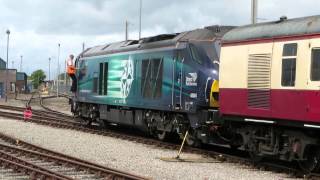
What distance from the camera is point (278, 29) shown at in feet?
42.0

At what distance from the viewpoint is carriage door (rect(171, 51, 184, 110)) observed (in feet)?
56.1

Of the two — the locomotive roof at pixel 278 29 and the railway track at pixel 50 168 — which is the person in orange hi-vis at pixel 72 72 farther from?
the locomotive roof at pixel 278 29

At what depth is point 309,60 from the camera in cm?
1175

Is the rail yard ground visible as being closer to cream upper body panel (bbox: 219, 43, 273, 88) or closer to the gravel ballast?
the gravel ballast

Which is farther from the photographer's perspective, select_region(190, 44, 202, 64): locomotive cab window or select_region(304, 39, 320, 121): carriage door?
select_region(190, 44, 202, 64): locomotive cab window

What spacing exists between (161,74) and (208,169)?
583 centimetres

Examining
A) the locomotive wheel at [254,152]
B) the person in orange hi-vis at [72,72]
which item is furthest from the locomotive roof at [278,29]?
the person in orange hi-vis at [72,72]

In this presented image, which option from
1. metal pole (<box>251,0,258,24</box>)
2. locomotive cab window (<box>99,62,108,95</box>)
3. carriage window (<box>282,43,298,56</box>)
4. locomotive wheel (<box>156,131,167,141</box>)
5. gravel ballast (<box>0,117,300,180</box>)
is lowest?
gravel ballast (<box>0,117,300,180</box>)

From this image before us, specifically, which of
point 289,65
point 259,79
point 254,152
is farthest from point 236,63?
point 254,152

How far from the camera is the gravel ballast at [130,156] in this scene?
12.5 m

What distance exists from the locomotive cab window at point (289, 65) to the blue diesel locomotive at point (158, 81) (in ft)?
12.0

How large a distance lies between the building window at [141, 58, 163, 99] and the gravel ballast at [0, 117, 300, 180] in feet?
5.87

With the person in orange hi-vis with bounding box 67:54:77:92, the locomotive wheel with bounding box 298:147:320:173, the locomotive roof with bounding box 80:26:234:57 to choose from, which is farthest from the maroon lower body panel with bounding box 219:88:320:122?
the person in orange hi-vis with bounding box 67:54:77:92

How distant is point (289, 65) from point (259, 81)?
106 cm
